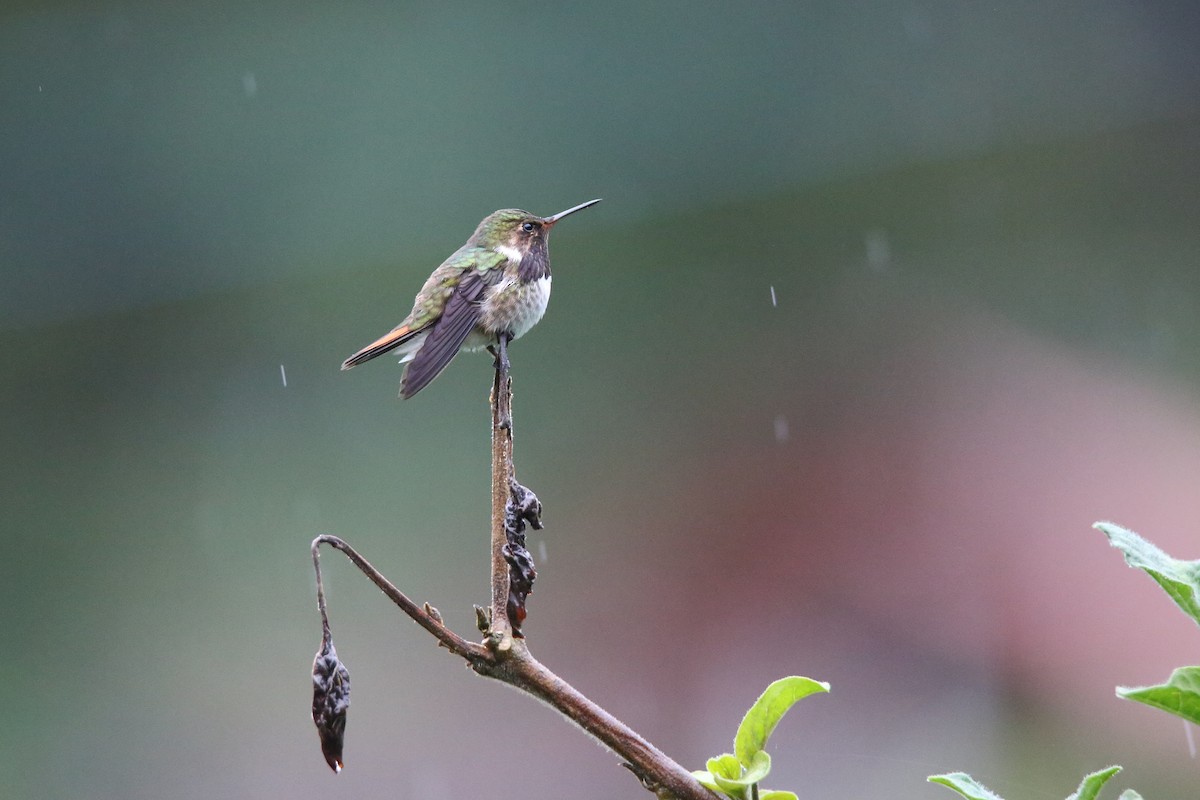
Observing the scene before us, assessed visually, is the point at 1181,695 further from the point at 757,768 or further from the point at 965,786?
the point at 757,768

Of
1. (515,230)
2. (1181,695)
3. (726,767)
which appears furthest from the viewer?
(515,230)

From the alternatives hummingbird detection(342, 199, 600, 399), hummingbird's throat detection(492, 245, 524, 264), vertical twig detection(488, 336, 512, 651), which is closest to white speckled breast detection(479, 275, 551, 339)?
hummingbird detection(342, 199, 600, 399)

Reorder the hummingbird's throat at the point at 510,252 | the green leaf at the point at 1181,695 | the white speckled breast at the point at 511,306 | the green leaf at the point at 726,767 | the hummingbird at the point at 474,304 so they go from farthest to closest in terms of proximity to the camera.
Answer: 1. the hummingbird's throat at the point at 510,252
2. the white speckled breast at the point at 511,306
3. the hummingbird at the point at 474,304
4. the green leaf at the point at 726,767
5. the green leaf at the point at 1181,695

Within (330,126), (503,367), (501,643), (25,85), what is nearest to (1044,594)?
(503,367)

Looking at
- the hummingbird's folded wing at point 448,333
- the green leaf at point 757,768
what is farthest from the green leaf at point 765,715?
the hummingbird's folded wing at point 448,333

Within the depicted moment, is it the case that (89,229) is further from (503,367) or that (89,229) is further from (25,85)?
(503,367)

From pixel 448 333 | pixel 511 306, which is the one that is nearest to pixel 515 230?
pixel 511 306

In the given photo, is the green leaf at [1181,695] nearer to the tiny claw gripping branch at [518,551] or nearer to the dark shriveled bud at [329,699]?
the tiny claw gripping branch at [518,551]
